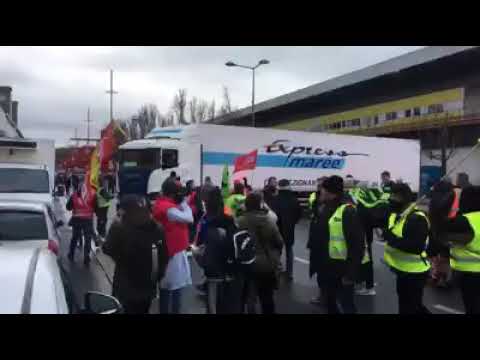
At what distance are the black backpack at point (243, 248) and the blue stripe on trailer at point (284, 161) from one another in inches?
679

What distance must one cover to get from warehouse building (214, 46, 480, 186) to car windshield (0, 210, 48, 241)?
83.4ft

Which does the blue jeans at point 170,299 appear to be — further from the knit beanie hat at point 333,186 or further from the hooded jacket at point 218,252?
the knit beanie hat at point 333,186

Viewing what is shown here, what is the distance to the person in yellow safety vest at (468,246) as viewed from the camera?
4.86 metres

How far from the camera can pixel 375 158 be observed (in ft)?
96.1

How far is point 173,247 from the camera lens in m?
5.70

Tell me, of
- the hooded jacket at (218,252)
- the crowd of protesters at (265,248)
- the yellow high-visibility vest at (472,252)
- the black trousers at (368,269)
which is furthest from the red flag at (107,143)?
the yellow high-visibility vest at (472,252)

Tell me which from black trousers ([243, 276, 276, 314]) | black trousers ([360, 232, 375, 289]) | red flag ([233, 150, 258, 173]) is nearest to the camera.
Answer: black trousers ([243, 276, 276, 314])

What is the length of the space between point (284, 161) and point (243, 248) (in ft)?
66.2

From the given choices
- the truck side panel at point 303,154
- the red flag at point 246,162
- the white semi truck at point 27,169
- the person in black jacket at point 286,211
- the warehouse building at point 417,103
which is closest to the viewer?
the person in black jacket at point 286,211

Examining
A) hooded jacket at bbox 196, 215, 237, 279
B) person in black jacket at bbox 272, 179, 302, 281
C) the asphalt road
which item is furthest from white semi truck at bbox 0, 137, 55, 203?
hooded jacket at bbox 196, 215, 237, 279

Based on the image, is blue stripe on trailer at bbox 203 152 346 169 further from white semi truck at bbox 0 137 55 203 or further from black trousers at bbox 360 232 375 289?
black trousers at bbox 360 232 375 289

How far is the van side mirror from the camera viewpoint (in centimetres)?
333

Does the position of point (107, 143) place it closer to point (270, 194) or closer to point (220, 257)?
point (270, 194)

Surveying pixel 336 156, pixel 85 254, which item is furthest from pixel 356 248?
pixel 336 156
